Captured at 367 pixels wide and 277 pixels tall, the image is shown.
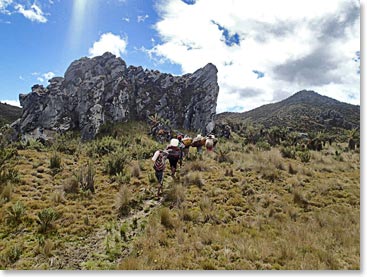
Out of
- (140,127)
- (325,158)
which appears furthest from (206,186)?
(140,127)

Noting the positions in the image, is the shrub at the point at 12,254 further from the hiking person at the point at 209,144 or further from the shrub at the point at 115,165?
the hiking person at the point at 209,144

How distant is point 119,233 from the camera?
4832mm

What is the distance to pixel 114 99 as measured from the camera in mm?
39469

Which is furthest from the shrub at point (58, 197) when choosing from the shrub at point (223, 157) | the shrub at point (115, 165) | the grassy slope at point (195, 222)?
the shrub at point (223, 157)

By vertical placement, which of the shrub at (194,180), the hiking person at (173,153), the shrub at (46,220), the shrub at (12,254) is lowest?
the shrub at (12,254)

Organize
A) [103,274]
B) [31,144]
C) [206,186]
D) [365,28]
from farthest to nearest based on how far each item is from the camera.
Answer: [31,144] < [206,186] < [365,28] < [103,274]

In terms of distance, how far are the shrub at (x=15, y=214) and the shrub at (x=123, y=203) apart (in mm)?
1759

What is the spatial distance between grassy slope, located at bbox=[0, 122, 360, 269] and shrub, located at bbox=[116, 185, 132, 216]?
0.07 metres

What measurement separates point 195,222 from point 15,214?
3.30 metres

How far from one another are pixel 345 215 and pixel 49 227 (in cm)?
543

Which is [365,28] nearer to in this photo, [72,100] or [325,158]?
[325,158]

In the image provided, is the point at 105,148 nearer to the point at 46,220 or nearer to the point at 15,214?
the point at 15,214

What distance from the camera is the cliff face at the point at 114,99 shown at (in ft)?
114

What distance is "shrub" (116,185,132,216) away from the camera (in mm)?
5684
